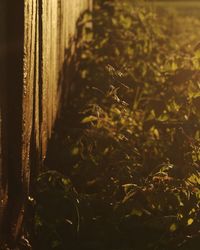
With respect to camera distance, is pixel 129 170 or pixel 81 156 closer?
pixel 129 170

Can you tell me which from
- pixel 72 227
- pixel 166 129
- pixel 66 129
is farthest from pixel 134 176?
pixel 66 129

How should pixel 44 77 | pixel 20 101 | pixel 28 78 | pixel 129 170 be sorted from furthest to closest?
1. pixel 44 77
2. pixel 129 170
3. pixel 28 78
4. pixel 20 101

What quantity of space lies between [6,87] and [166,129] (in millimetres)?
1318

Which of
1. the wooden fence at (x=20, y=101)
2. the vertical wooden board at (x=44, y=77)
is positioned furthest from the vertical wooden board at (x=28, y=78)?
the vertical wooden board at (x=44, y=77)

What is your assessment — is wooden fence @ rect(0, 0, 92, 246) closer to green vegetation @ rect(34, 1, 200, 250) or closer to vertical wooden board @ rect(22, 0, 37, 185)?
vertical wooden board @ rect(22, 0, 37, 185)

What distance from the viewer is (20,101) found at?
2.53 metres

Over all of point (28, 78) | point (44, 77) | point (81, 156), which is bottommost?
point (81, 156)

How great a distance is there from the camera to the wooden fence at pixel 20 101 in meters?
2.45

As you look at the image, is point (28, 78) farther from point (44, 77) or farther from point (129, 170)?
point (129, 170)

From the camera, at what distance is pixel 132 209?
2830mm

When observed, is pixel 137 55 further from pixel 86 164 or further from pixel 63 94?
pixel 86 164

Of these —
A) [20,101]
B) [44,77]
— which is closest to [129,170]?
[44,77]

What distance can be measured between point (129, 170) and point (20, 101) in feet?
2.41

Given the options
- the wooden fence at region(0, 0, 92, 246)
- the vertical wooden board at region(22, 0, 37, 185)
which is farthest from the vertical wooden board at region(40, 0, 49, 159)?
the vertical wooden board at region(22, 0, 37, 185)
